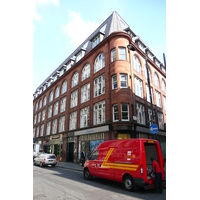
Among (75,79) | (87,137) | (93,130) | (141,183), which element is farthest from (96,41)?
(141,183)

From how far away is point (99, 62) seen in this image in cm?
2059

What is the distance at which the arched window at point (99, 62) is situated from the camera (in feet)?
65.4

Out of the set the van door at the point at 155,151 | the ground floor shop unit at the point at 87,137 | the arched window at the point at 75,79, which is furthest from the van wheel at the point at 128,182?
the arched window at the point at 75,79

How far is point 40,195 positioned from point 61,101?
23.7 meters

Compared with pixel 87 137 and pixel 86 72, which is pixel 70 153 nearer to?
pixel 87 137

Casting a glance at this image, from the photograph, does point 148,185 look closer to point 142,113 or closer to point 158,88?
point 142,113

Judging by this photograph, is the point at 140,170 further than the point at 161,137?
No

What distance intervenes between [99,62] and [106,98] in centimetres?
578

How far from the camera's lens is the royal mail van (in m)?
6.79

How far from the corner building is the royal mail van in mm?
4657

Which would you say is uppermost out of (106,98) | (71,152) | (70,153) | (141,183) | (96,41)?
(96,41)

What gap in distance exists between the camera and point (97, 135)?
58.0ft

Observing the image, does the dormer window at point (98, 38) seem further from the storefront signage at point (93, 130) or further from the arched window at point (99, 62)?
the storefront signage at point (93, 130)
